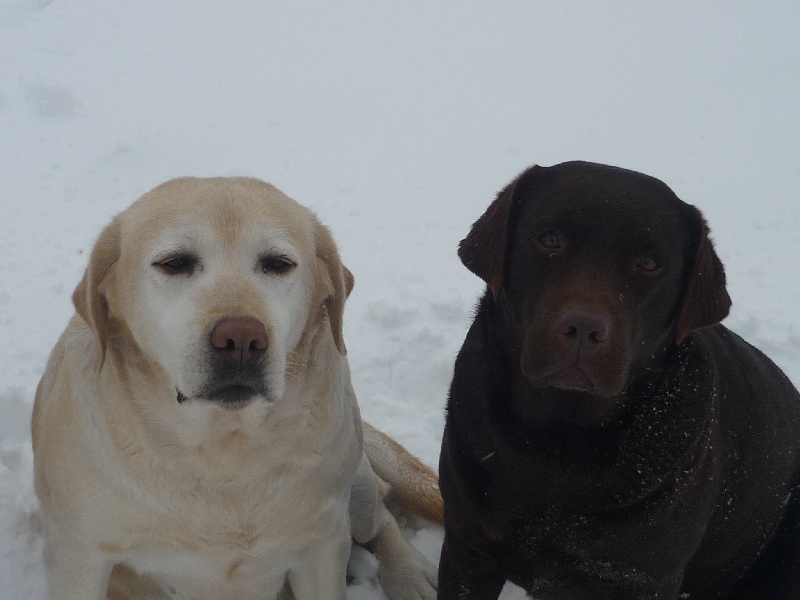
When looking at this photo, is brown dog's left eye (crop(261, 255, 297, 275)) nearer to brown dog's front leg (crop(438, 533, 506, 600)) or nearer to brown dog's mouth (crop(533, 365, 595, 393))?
brown dog's mouth (crop(533, 365, 595, 393))

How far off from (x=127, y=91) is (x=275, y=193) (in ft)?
17.2

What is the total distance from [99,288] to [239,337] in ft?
1.78

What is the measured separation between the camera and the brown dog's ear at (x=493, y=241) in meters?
2.30

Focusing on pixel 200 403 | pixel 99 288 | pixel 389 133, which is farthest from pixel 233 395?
pixel 389 133

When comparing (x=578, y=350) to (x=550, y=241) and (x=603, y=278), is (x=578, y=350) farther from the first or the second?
(x=550, y=241)

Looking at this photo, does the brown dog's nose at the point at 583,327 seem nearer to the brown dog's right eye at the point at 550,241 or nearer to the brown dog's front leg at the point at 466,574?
the brown dog's right eye at the point at 550,241

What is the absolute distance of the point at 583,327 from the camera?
6.75 ft

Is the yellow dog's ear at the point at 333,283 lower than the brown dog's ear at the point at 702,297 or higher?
lower

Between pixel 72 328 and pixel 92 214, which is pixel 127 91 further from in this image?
pixel 72 328

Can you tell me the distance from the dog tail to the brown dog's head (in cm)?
117

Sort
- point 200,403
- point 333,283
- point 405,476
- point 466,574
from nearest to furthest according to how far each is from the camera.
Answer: point 200,403
point 333,283
point 466,574
point 405,476

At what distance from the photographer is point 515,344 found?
93.2 inches

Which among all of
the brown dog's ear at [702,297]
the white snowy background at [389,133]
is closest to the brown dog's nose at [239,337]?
the brown dog's ear at [702,297]

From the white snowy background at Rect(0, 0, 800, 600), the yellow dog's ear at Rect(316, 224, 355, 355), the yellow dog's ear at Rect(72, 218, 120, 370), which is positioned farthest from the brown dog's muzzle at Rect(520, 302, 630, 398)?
the white snowy background at Rect(0, 0, 800, 600)
